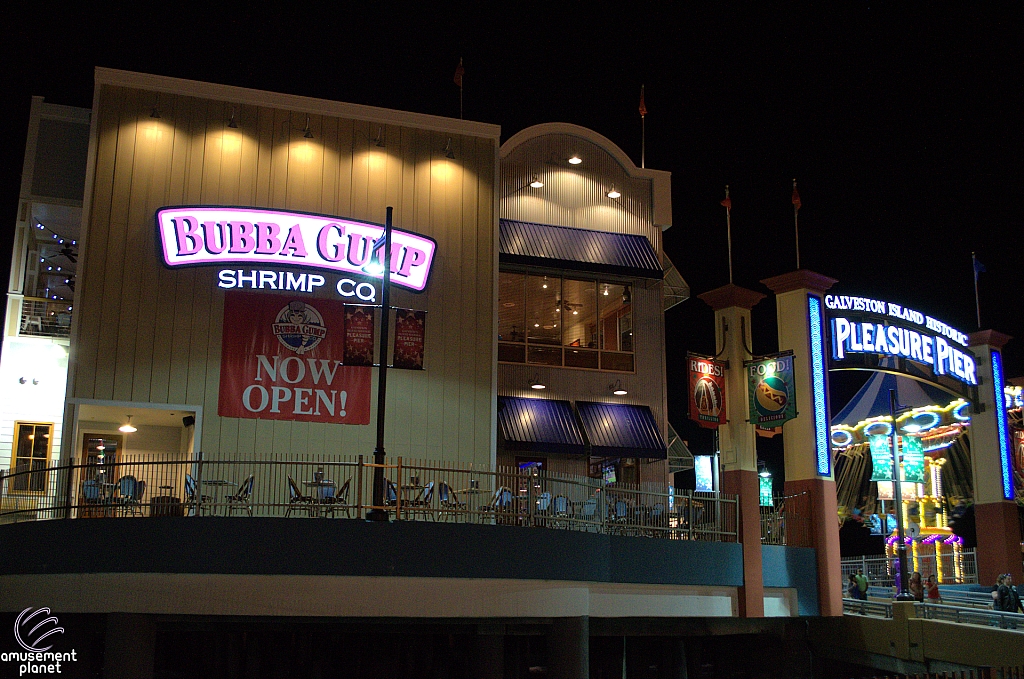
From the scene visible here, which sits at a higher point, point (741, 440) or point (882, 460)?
point (882, 460)

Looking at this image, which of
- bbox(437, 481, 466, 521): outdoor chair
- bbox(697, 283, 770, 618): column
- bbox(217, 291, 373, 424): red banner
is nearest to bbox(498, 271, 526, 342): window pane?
bbox(697, 283, 770, 618): column

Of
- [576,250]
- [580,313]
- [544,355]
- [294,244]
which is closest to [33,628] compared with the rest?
[294,244]

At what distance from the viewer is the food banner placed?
24812 millimetres

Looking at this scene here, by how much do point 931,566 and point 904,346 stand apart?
9.93 meters

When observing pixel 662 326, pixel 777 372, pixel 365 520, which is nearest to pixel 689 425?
pixel 662 326

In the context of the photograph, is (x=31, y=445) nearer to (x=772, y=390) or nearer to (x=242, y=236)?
(x=242, y=236)

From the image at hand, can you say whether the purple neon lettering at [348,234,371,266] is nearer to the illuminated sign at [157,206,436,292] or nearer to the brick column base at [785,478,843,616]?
the illuminated sign at [157,206,436,292]

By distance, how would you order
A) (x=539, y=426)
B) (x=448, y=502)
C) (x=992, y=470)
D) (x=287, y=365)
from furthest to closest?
(x=992, y=470) < (x=539, y=426) < (x=287, y=365) < (x=448, y=502)

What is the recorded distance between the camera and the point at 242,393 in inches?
955

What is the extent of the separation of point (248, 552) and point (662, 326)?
1760 centimetres

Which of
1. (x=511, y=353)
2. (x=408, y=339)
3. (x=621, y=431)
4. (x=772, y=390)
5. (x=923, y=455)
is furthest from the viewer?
(x=923, y=455)

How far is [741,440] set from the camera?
80.4ft

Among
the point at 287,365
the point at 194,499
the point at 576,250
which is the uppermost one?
the point at 576,250

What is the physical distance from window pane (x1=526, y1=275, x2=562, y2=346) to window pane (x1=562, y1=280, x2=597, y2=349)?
0.27 metres
